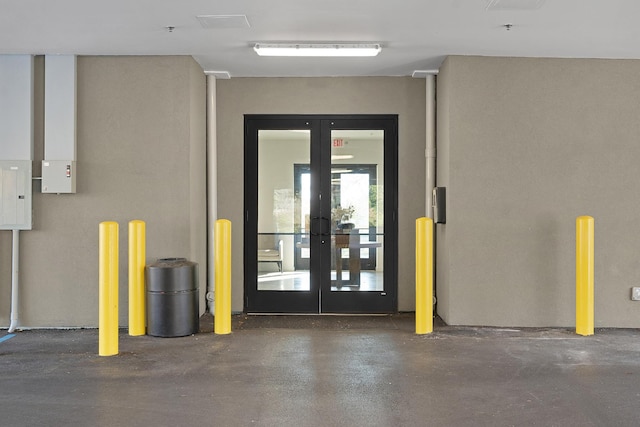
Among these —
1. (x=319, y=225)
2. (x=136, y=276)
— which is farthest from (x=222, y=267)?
(x=319, y=225)

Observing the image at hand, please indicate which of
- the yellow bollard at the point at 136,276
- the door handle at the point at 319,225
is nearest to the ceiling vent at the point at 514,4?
the door handle at the point at 319,225

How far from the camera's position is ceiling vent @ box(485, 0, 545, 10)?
15.2ft

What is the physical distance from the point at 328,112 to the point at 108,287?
3.42m

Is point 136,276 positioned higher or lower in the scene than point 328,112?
lower

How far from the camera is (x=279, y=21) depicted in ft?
16.9

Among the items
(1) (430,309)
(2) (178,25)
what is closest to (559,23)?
(1) (430,309)

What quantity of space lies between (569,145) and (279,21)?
11.0 ft

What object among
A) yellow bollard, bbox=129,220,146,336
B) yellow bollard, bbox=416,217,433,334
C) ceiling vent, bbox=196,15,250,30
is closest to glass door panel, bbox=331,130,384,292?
yellow bollard, bbox=416,217,433,334

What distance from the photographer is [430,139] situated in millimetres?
6891

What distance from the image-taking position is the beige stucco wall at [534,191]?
6234 mm

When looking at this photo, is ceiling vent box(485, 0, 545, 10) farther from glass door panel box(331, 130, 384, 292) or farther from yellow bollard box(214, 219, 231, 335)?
yellow bollard box(214, 219, 231, 335)

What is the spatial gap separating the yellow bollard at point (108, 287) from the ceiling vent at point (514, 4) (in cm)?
364

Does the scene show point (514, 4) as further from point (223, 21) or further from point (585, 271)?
point (585, 271)

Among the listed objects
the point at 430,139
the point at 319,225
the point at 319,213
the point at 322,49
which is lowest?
the point at 319,225
